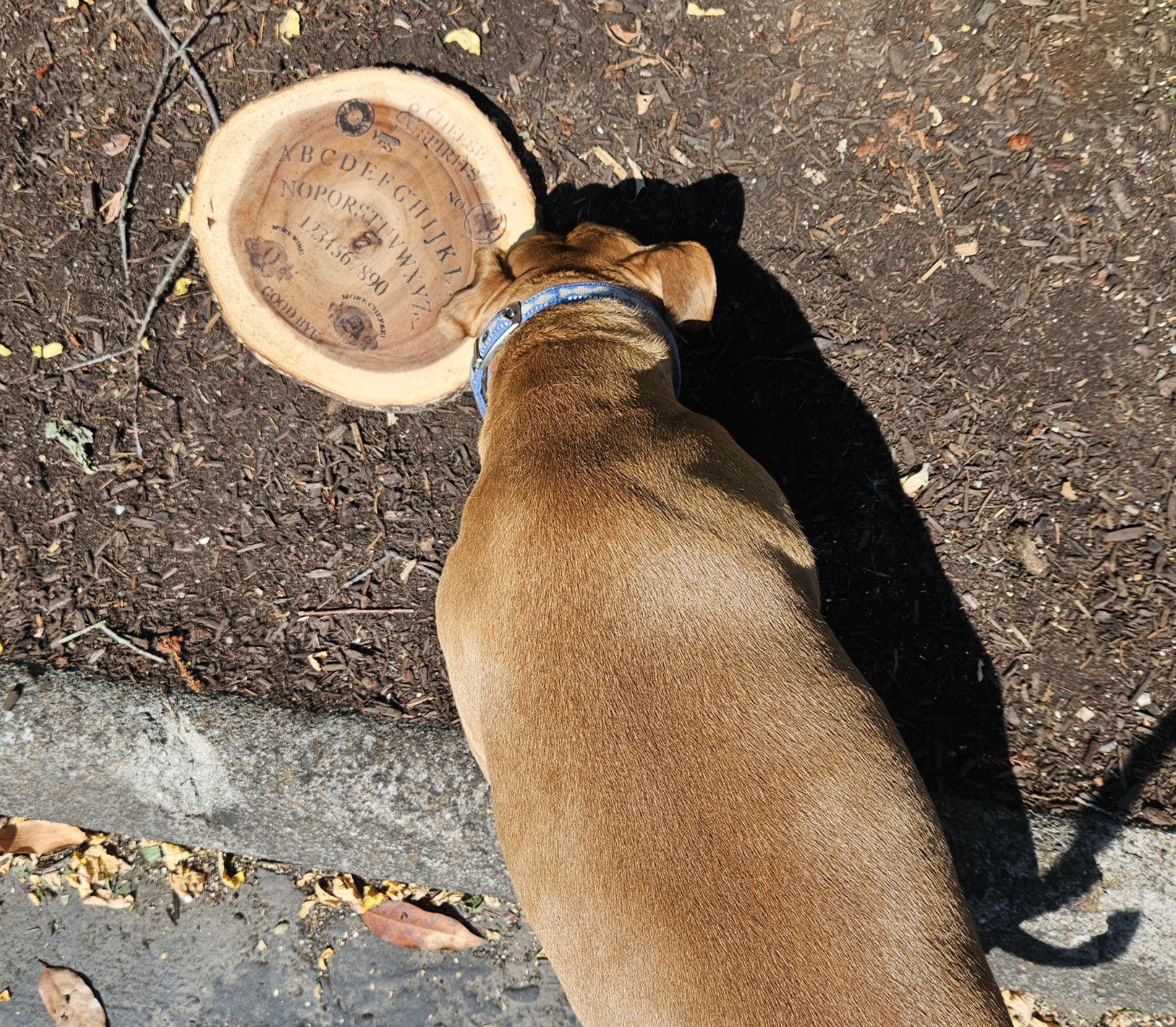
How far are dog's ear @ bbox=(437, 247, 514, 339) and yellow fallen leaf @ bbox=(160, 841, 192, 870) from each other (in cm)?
280

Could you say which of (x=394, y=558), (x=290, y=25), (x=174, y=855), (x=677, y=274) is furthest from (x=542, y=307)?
(x=174, y=855)

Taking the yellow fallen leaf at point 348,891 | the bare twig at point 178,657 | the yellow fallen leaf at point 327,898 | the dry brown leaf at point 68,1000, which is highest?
the bare twig at point 178,657

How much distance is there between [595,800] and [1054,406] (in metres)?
2.46

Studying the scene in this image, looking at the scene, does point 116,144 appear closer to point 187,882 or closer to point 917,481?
point 187,882

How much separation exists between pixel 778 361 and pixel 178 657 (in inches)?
116

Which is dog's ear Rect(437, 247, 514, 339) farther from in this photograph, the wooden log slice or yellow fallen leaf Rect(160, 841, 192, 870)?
yellow fallen leaf Rect(160, 841, 192, 870)

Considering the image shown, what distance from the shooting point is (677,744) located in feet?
6.47

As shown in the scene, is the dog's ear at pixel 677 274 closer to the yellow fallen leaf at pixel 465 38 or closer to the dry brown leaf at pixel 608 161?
the dry brown leaf at pixel 608 161

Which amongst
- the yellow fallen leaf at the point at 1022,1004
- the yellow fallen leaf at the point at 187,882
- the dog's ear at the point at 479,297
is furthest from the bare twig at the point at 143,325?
the yellow fallen leaf at the point at 1022,1004

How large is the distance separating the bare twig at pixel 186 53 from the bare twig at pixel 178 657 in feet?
7.46

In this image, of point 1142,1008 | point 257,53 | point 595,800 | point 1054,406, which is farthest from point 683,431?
point 1142,1008

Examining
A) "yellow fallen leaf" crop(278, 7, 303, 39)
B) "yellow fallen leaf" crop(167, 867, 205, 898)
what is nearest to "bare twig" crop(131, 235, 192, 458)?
"yellow fallen leaf" crop(278, 7, 303, 39)

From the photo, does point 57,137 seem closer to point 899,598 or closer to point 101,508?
point 101,508

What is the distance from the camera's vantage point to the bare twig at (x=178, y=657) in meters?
3.33
